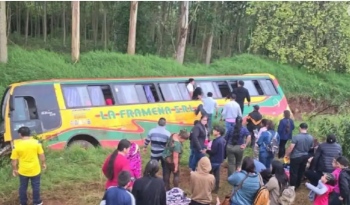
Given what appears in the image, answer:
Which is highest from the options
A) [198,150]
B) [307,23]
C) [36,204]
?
[307,23]

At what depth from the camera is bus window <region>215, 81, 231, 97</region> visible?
1424 centimetres

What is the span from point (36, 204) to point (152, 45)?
16.3 meters

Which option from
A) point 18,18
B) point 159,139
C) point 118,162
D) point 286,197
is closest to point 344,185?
point 286,197

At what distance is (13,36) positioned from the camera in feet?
90.4

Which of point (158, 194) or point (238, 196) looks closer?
point (158, 194)

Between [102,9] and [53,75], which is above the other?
[102,9]

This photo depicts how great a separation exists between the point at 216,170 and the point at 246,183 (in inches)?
93.5

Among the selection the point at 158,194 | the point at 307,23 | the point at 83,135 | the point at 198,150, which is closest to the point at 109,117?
the point at 83,135

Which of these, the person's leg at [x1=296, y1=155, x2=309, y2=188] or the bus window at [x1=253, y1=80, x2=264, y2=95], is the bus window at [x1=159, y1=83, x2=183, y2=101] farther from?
the person's leg at [x1=296, y1=155, x2=309, y2=188]

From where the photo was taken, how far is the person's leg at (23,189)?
6973 mm

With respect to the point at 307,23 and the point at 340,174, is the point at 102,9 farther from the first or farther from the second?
the point at 340,174

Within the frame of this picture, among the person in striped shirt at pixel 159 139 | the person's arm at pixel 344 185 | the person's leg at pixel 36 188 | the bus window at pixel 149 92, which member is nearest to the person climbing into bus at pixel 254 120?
the bus window at pixel 149 92

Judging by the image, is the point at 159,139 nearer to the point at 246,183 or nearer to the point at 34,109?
the point at 246,183

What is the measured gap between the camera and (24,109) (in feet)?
33.5
